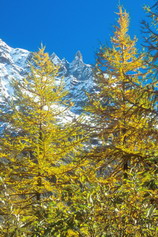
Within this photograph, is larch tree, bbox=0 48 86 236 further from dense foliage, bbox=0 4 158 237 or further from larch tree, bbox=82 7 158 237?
larch tree, bbox=82 7 158 237

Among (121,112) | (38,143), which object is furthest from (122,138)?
(38,143)

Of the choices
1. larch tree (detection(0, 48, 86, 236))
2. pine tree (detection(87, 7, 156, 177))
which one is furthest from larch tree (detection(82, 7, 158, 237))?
larch tree (detection(0, 48, 86, 236))

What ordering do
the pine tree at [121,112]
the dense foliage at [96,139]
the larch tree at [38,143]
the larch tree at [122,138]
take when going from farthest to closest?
the larch tree at [38,143] < the pine tree at [121,112] < the dense foliage at [96,139] < the larch tree at [122,138]

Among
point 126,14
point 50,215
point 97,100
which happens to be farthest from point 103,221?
point 126,14

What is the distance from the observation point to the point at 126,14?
36.7 ft

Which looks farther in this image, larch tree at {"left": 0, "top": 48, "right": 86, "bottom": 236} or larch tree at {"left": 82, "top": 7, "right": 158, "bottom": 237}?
larch tree at {"left": 0, "top": 48, "right": 86, "bottom": 236}

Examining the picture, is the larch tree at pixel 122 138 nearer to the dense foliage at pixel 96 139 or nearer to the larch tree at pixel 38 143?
the dense foliage at pixel 96 139

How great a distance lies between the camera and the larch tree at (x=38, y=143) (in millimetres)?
7422

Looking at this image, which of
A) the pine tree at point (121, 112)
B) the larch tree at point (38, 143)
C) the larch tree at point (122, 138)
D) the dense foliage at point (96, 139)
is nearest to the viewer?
the larch tree at point (122, 138)

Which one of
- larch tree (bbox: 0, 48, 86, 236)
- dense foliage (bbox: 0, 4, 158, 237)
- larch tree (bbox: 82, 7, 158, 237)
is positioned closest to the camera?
larch tree (bbox: 82, 7, 158, 237)

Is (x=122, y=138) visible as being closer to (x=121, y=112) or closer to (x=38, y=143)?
(x=121, y=112)

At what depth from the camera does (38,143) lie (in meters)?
8.05

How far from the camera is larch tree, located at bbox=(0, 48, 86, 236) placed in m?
7.42

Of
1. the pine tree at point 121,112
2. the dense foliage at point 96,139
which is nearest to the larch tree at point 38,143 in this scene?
the dense foliage at point 96,139
